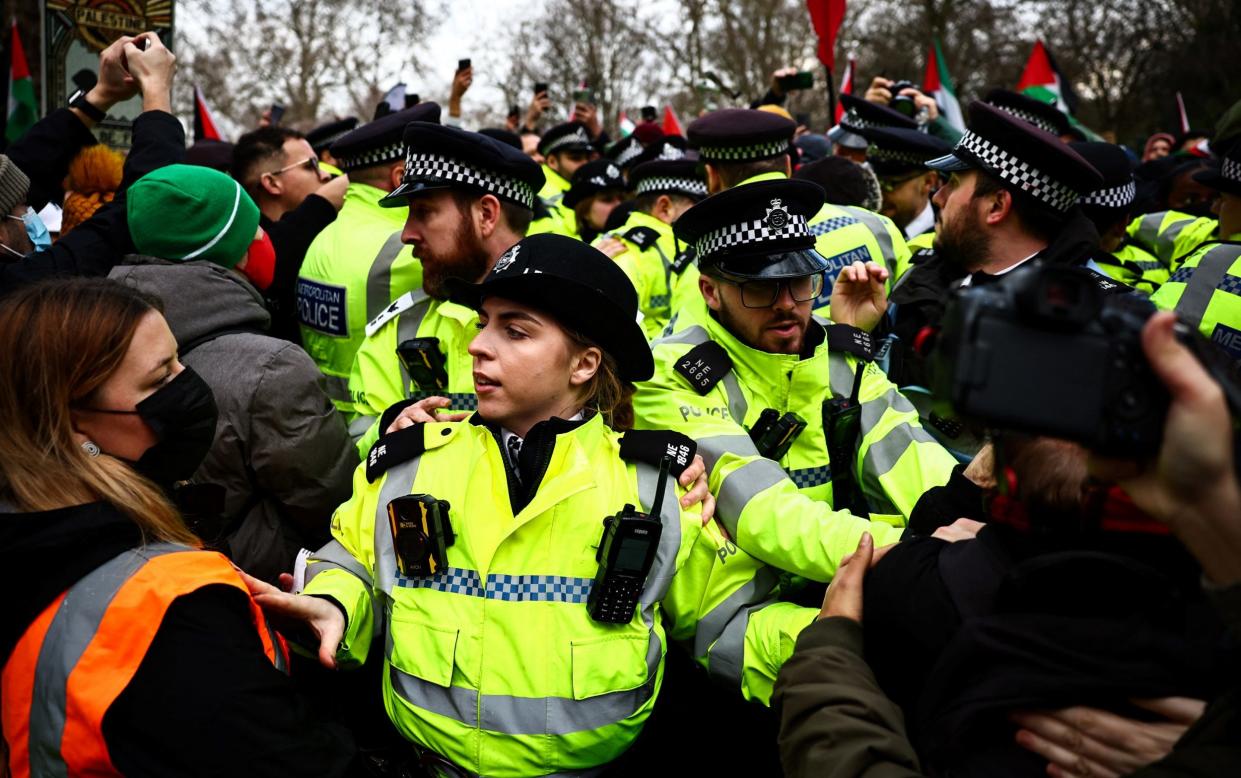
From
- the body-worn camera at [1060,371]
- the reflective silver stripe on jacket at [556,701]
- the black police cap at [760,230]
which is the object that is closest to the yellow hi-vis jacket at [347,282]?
the black police cap at [760,230]

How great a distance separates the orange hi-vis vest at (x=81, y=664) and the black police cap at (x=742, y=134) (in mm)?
→ 3947

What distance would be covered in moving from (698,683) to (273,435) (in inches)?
64.0

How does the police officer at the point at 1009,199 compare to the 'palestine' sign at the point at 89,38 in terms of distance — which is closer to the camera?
the police officer at the point at 1009,199

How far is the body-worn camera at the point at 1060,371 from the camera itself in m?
1.31

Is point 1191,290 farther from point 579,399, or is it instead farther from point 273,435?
point 273,435

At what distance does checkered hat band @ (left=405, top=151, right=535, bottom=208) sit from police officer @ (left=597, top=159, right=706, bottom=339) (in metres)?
1.59

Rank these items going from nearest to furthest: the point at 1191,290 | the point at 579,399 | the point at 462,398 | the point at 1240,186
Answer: the point at 579,399 < the point at 462,398 < the point at 1191,290 < the point at 1240,186

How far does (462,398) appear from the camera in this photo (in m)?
3.75

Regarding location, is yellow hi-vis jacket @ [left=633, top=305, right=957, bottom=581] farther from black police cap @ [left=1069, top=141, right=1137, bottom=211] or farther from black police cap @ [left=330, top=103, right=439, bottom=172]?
black police cap @ [left=1069, top=141, right=1137, bottom=211]

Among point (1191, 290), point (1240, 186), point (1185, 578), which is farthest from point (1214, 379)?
point (1240, 186)

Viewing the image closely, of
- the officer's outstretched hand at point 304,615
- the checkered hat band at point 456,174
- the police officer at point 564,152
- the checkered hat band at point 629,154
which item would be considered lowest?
the police officer at point 564,152

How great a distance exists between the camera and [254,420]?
3.13 metres

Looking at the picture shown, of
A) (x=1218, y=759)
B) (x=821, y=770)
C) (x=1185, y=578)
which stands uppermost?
(x=1185, y=578)

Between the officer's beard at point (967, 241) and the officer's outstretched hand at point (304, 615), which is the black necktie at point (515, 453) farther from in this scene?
the officer's beard at point (967, 241)
